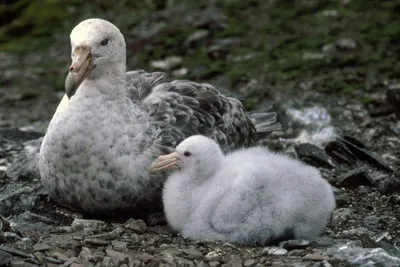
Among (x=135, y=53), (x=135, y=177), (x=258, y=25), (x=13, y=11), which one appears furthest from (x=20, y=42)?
(x=135, y=177)

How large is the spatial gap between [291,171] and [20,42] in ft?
27.4

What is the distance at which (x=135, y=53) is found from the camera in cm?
1351

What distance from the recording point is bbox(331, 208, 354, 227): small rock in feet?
24.8

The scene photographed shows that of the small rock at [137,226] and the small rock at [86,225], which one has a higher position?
the small rock at [86,225]

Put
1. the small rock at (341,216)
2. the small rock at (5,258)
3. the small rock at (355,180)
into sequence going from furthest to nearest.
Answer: the small rock at (355,180) < the small rock at (341,216) < the small rock at (5,258)

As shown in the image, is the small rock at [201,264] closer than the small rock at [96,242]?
Yes

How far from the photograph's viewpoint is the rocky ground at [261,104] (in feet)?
21.6

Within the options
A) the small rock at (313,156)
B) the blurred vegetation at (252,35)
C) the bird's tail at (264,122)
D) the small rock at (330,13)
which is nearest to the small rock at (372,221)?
the small rock at (313,156)

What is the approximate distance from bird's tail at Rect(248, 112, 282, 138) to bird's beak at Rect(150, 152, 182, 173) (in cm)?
241

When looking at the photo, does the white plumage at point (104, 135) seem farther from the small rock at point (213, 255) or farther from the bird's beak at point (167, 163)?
the small rock at point (213, 255)

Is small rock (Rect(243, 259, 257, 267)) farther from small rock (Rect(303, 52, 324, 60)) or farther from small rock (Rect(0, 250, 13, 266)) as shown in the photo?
small rock (Rect(303, 52, 324, 60))

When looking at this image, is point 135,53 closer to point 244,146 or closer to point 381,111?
point 381,111

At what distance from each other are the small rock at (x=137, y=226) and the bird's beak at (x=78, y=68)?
1051mm

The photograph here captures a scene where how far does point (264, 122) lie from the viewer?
9.64 metres
